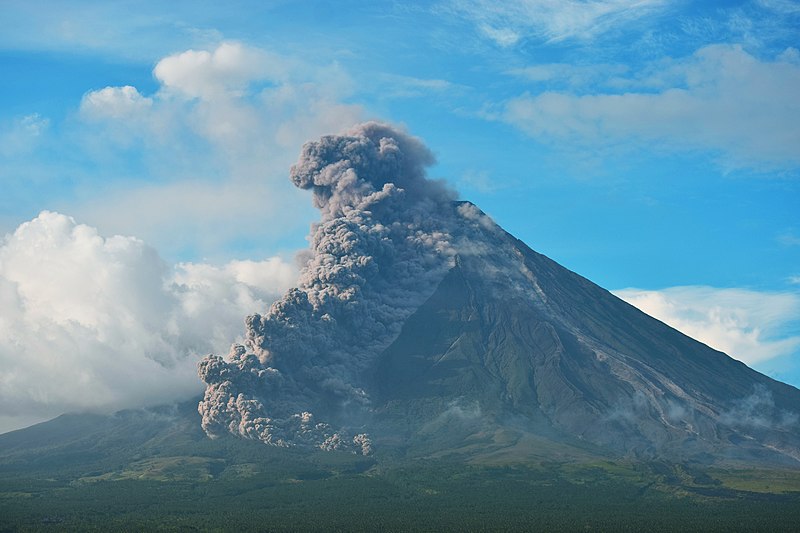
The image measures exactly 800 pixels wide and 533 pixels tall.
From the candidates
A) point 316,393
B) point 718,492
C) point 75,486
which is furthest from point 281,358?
point 718,492

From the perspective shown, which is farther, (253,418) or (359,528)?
(253,418)

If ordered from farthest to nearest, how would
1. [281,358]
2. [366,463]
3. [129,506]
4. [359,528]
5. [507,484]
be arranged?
[281,358]
[366,463]
[507,484]
[129,506]
[359,528]

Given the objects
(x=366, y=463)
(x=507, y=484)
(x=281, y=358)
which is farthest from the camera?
(x=281, y=358)

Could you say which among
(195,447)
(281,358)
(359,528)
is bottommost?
(359,528)

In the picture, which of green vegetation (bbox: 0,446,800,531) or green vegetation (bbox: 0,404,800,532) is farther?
green vegetation (bbox: 0,404,800,532)

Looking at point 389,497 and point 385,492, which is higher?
point 385,492

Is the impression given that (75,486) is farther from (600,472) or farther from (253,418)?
(600,472)

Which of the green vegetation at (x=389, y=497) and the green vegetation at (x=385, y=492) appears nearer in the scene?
the green vegetation at (x=389, y=497)

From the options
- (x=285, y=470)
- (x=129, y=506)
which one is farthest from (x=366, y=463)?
(x=129, y=506)

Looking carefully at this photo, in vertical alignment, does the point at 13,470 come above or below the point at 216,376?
below

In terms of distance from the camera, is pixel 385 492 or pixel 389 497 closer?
pixel 389 497
